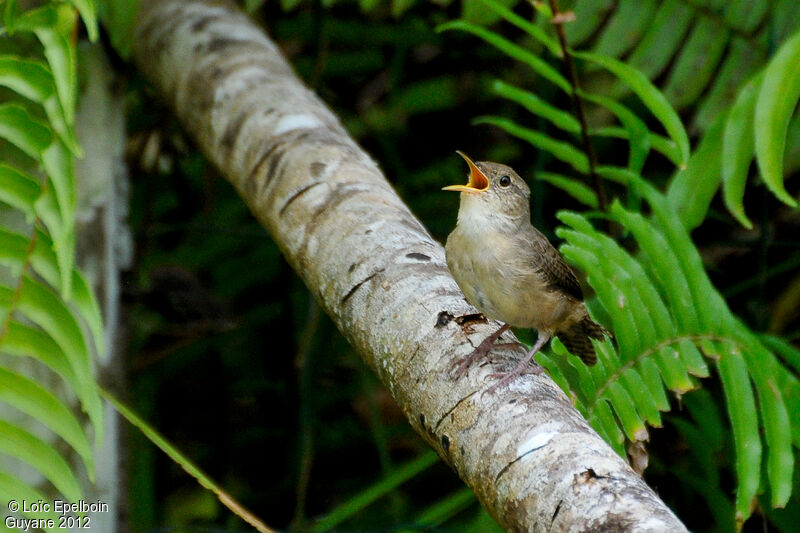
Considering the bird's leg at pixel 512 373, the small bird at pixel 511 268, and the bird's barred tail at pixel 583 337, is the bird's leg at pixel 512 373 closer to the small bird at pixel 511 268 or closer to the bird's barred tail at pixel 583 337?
the small bird at pixel 511 268

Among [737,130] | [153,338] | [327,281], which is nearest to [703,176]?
[737,130]

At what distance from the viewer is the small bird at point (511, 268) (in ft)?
8.01

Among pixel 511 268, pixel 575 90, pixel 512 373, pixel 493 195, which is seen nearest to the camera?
pixel 512 373

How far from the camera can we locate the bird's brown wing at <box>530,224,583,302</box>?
2.59 meters

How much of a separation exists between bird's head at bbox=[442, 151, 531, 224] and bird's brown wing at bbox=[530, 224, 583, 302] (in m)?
0.13

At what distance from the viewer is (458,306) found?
2.21 meters

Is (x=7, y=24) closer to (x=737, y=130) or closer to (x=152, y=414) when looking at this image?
(x=737, y=130)

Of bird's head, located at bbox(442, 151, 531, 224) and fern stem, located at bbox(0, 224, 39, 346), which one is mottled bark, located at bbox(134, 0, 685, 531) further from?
fern stem, located at bbox(0, 224, 39, 346)

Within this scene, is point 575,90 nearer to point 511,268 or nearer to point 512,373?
point 511,268

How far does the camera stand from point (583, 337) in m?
2.85

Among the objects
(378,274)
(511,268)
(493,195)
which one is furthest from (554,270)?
(378,274)

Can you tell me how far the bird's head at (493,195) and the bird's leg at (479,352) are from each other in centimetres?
56

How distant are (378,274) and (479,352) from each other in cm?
39

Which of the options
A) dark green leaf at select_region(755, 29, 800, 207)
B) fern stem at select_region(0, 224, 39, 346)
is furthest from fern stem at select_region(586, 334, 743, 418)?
fern stem at select_region(0, 224, 39, 346)
